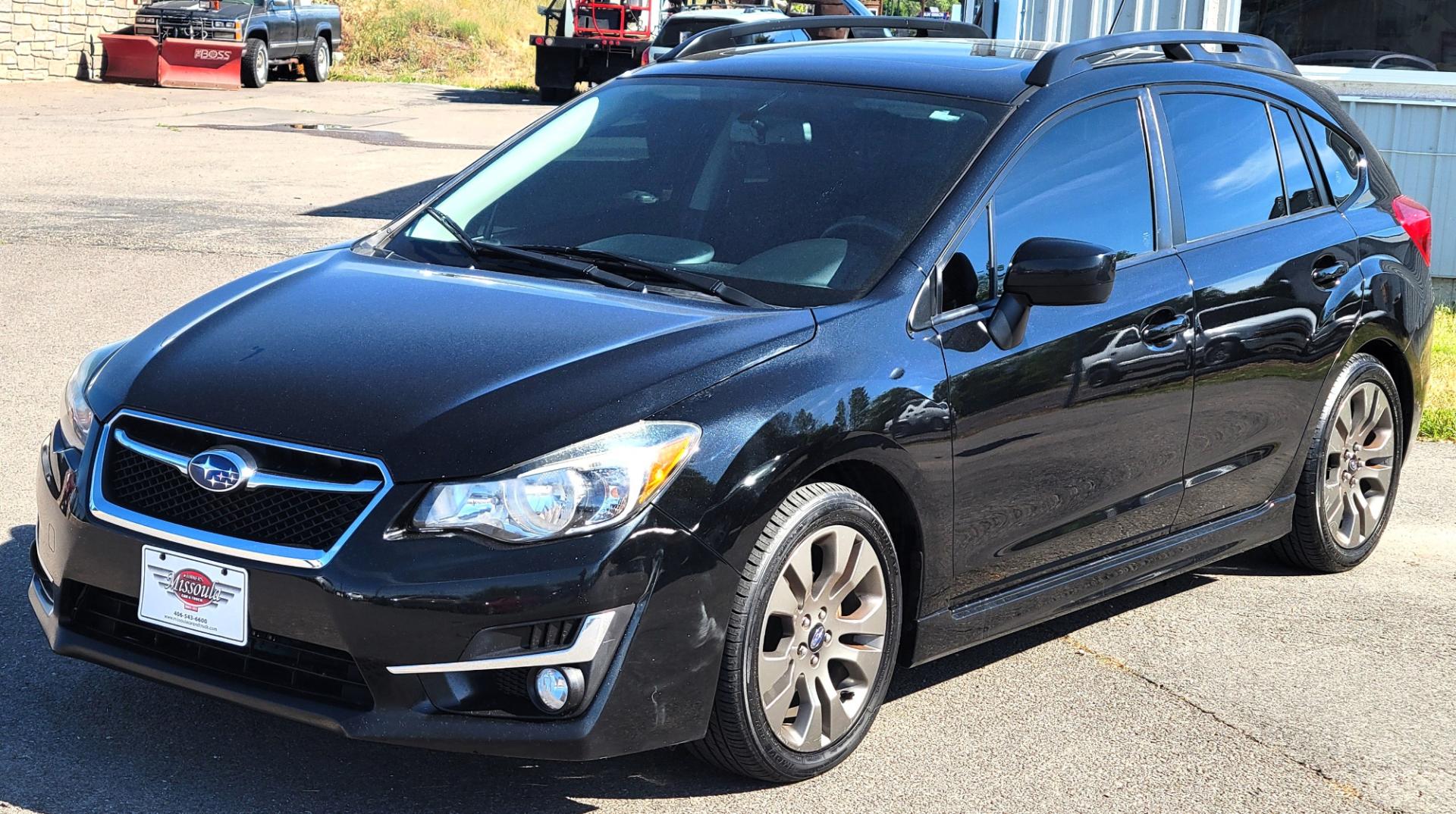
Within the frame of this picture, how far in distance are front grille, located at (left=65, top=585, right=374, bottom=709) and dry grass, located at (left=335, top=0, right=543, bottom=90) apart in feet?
103

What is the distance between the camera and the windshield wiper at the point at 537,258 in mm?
4316

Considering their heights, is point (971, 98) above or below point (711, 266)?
above

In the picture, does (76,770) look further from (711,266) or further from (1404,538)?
(1404,538)

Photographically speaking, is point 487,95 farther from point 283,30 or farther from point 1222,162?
point 1222,162

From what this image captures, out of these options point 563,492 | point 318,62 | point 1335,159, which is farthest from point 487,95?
point 563,492

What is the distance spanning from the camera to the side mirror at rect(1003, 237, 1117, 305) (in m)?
4.20

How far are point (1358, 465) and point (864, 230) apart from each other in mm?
2564

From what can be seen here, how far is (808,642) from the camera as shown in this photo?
12.9 ft

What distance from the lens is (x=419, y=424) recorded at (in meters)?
3.52

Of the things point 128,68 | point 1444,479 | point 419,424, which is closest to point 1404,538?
point 1444,479

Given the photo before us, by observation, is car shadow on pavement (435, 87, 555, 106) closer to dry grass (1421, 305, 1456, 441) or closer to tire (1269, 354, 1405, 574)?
dry grass (1421, 305, 1456, 441)

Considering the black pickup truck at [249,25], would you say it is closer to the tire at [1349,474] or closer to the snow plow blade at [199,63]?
the snow plow blade at [199,63]

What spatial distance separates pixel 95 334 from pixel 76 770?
5328 mm

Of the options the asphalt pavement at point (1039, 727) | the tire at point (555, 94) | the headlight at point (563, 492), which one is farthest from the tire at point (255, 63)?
the headlight at point (563, 492)
